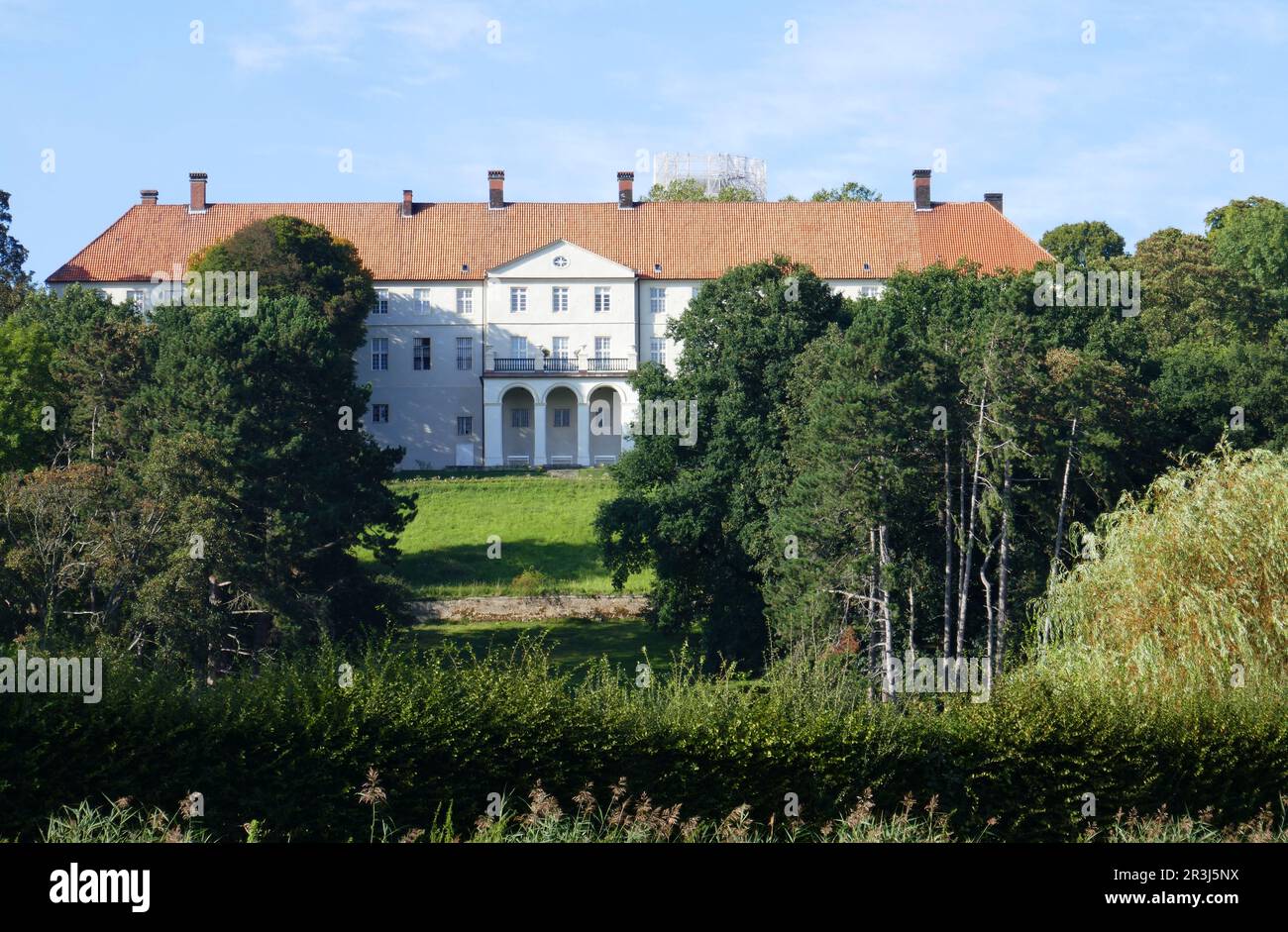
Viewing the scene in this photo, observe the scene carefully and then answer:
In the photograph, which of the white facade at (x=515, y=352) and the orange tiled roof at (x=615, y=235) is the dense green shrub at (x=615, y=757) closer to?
the white facade at (x=515, y=352)

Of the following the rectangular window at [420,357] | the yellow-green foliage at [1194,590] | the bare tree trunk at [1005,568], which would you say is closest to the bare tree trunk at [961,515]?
the bare tree trunk at [1005,568]

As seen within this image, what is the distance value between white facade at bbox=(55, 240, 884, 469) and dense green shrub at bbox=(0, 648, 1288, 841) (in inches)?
2068

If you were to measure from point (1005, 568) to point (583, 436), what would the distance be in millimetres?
36491

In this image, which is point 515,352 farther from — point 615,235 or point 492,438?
point 615,235

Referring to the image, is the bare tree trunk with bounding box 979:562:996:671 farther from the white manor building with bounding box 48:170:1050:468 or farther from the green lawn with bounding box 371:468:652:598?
the white manor building with bounding box 48:170:1050:468

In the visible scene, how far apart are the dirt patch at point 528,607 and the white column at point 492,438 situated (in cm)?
2384

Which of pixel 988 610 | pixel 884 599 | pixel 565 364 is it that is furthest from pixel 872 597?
pixel 565 364

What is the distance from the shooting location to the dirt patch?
47.7 m

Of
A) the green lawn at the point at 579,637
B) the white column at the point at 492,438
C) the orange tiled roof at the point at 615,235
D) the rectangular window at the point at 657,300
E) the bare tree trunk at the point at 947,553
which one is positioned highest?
the orange tiled roof at the point at 615,235

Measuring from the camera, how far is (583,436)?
71.7 m

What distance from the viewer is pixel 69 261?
246 feet

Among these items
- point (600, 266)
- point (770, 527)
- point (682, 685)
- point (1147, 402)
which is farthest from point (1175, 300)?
point (682, 685)

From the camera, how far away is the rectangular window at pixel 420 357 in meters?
74.6

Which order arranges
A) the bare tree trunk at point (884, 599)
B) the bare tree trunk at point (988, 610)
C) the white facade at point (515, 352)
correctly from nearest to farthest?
1. the bare tree trunk at point (884, 599)
2. the bare tree trunk at point (988, 610)
3. the white facade at point (515, 352)
